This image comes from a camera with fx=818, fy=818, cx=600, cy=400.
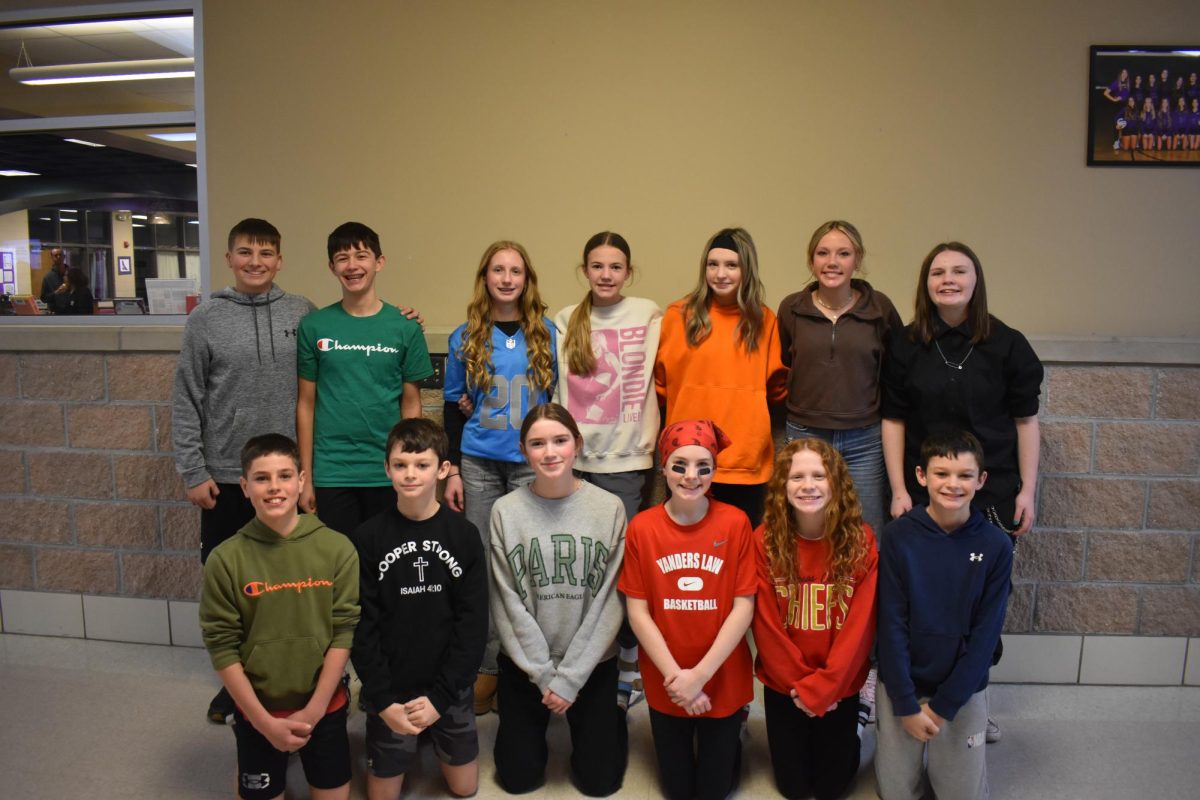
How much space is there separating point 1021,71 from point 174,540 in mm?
3609

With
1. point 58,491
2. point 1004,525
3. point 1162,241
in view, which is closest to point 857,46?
point 1162,241

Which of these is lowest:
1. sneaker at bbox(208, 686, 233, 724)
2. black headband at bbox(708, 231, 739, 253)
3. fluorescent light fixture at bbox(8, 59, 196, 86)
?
sneaker at bbox(208, 686, 233, 724)

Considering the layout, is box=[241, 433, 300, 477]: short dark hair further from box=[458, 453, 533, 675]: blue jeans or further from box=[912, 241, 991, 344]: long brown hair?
box=[912, 241, 991, 344]: long brown hair

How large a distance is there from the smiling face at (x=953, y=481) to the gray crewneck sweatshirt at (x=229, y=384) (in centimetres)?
188

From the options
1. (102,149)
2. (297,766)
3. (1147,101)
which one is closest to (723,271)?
(1147,101)

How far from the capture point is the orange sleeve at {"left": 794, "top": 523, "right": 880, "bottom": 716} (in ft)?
6.82

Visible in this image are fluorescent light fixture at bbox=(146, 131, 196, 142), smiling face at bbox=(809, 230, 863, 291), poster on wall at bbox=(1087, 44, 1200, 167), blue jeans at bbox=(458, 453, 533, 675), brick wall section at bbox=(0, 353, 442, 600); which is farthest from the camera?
fluorescent light fixture at bbox=(146, 131, 196, 142)

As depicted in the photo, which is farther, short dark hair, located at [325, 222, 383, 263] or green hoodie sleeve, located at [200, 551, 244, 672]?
short dark hair, located at [325, 222, 383, 263]

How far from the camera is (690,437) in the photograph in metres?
Result: 2.14

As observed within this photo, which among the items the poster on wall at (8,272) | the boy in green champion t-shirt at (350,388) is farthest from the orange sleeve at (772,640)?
the poster on wall at (8,272)

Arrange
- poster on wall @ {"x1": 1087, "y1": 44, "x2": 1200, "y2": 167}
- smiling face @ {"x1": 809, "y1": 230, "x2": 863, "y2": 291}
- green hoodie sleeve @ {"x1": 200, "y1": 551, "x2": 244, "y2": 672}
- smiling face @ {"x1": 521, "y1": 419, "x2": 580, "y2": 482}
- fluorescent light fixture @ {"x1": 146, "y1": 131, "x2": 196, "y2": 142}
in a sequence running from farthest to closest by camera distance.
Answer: fluorescent light fixture @ {"x1": 146, "y1": 131, "x2": 196, "y2": 142} < poster on wall @ {"x1": 1087, "y1": 44, "x2": 1200, "y2": 167} < smiling face @ {"x1": 809, "y1": 230, "x2": 863, "y2": 291} < smiling face @ {"x1": 521, "y1": 419, "x2": 580, "y2": 482} < green hoodie sleeve @ {"x1": 200, "y1": 551, "x2": 244, "y2": 672}

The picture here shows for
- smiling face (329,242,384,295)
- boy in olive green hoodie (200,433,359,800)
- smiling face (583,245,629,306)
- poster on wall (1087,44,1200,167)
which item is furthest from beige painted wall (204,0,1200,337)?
boy in olive green hoodie (200,433,359,800)

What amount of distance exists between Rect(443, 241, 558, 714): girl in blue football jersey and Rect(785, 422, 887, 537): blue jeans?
2.74 ft

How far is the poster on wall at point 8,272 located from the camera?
3529mm
